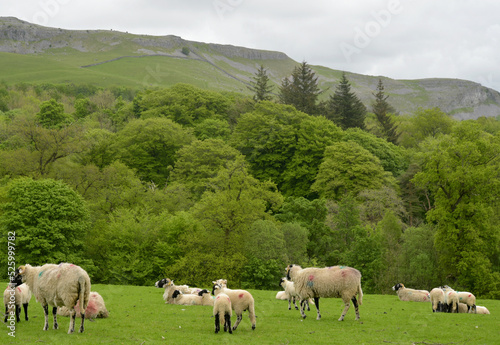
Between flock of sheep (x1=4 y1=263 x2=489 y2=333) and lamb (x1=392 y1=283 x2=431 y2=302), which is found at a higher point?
flock of sheep (x1=4 y1=263 x2=489 y2=333)

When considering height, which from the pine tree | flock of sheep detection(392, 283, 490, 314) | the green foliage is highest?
the pine tree

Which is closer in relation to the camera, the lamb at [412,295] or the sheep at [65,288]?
the sheep at [65,288]

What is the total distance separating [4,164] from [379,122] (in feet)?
265

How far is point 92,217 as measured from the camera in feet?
180

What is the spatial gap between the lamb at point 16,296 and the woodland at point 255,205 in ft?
39.1

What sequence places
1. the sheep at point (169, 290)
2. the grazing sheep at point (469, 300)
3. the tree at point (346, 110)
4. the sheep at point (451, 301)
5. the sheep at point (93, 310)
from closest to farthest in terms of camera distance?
the sheep at point (93, 310), the sheep at point (451, 301), the grazing sheep at point (469, 300), the sheep at point (169, 290), the tree at point (346, 110)

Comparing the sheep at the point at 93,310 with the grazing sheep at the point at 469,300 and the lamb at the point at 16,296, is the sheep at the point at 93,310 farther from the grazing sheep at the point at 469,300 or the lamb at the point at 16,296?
the grazing sheep at the point at 469,300

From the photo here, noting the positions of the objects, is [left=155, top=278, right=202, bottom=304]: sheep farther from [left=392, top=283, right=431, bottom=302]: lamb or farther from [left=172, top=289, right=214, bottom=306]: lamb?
[left=392, top=283, right=431, bottom=302]: lamb

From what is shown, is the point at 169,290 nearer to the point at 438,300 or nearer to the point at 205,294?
the point at 205,294

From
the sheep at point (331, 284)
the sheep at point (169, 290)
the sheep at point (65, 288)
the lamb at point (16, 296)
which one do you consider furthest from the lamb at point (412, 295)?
the lamb at point (16, 296)

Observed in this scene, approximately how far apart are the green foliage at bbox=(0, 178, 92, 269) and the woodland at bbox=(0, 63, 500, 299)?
14 centimetres

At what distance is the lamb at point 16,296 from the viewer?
674 inches

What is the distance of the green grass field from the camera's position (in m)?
15.7

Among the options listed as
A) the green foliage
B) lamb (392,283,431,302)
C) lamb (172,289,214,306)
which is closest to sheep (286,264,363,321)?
lamb (172,289,214,306)
